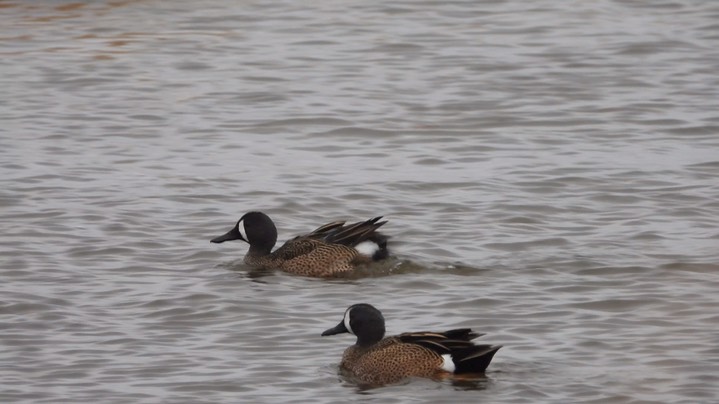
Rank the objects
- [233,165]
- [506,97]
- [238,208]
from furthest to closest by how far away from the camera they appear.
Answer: [506,97], [233,165], [238,208]

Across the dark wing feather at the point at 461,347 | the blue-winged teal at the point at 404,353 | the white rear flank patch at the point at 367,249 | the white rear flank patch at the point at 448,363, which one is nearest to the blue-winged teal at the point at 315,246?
the white rear flank patch at the point at 367,249

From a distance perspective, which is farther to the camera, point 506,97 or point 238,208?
point 506,97

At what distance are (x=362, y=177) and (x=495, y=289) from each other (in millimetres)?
3527

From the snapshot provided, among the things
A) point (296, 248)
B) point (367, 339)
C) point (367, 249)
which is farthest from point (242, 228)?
point (367, 339)

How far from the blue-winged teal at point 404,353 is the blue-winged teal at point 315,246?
82.8 inches

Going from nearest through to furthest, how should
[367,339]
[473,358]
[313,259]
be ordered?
1. [473,358]
2. [367,339]
3. [313,259]

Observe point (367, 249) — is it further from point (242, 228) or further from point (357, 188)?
point (357, 188)

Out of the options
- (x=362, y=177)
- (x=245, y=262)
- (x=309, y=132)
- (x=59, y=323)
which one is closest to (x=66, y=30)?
(x=309, y=132)

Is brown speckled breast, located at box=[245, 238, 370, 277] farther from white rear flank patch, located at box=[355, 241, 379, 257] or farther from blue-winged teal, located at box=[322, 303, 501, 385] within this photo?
blue-winged teal, located at box=[322, 303, 501, 385]

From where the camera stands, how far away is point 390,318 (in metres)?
10.3

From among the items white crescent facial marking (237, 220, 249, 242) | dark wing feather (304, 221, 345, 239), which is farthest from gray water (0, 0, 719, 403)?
dark wing feather (304, 221, 345, 239)

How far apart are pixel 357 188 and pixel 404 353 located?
4647 mm

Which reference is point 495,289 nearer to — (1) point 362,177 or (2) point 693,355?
(2) point 693,355

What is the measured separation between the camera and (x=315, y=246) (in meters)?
11.6
